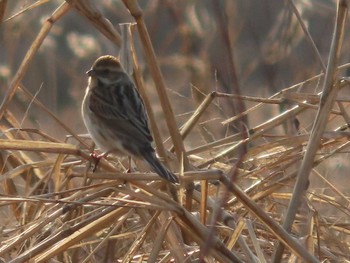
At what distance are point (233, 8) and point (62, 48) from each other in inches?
217

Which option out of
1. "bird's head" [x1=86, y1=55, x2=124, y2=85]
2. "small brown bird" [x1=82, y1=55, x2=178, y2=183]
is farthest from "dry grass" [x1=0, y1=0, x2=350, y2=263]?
"bird's head" [x1=86, y1=55, x2=124, y2=85]

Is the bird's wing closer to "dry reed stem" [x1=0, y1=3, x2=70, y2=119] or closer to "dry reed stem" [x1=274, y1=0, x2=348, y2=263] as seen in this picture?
"dry reed stem" [x1=0, y1=3, x2=70, y2=119]

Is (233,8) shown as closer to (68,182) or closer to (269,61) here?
(269,61)

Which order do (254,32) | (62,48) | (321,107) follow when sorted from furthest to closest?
(62,48), (321,107), (254,32)

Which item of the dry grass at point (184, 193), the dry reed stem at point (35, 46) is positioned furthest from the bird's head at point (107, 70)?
the dry reed stem at point (35, 46)

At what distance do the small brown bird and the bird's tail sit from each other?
0.23 m

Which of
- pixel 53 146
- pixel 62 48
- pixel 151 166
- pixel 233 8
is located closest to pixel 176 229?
pixel 151 166

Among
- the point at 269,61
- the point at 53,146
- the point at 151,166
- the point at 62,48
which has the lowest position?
the point at 62,48

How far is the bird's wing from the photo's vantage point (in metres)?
4.25

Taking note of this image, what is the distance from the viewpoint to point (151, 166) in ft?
11.8

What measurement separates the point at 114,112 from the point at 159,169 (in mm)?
1004

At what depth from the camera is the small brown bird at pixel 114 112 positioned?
4148 millimetres

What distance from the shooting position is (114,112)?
4.44 meters

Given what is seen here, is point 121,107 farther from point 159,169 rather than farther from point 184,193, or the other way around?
point 159,169
